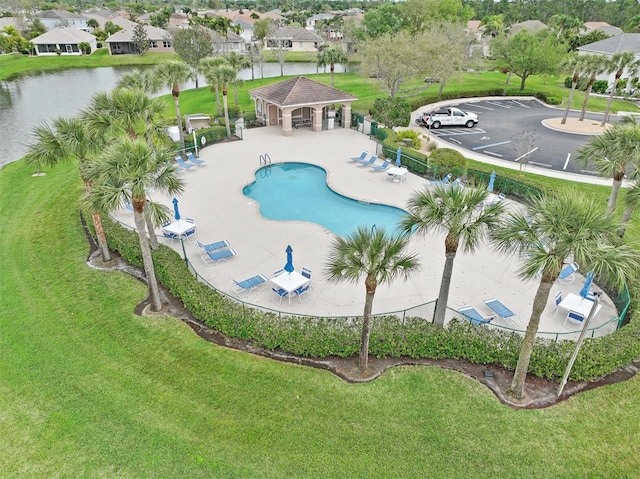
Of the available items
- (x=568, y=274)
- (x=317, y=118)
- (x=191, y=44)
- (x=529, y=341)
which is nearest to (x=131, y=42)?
(x=191, y=44)

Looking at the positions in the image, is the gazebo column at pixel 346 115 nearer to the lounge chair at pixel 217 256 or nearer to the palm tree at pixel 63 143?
the lounge chair at pixel 217 256

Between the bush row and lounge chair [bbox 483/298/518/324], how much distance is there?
4.49ft

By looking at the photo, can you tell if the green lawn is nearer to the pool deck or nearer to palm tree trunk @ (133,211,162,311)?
palm tree trunk @ (133,211,162,311)

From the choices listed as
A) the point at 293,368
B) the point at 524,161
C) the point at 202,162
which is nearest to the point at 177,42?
the point at 202,162

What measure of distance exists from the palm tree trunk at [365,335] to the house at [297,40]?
261 ft

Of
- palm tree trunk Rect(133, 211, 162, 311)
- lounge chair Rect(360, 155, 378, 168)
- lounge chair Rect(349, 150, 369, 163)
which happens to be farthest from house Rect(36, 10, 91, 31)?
palm tree trunk Rect(133, 211, 162, 311)

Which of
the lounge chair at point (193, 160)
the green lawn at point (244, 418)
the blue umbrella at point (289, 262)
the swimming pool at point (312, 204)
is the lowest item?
the swimming pool at point (312, 204)

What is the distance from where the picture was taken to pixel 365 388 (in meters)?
10.7

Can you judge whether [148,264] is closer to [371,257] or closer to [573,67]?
[371,257]

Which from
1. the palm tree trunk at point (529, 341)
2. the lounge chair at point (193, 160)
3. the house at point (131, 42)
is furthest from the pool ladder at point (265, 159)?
the house at point (131, 42)

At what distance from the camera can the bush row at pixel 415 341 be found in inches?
431

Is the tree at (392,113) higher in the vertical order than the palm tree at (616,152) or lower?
lower

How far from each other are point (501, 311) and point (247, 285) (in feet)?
26.3

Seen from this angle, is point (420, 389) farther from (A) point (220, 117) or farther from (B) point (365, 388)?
(A) point (220, 117)
